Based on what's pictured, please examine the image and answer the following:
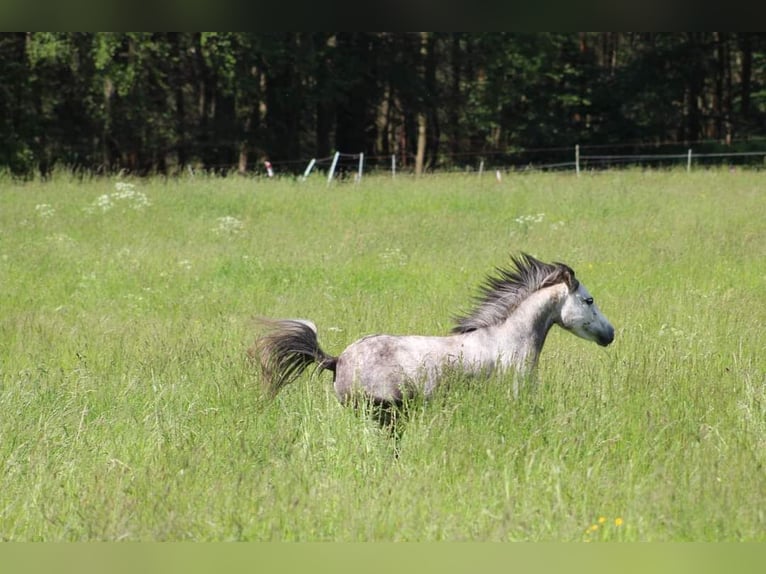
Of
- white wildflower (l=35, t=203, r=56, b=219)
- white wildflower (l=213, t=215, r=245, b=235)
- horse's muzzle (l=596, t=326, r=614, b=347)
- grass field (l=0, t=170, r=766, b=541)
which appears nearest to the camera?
grass field (l=0, t=170, r=766, b=541)

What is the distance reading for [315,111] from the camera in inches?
1870

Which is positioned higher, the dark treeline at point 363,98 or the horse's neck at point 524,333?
Answer: the dark treeline at point 363,98

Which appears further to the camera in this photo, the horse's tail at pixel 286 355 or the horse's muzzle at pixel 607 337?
the horse's muzzle at pixel 607 337

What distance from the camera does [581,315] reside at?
6.93 meters

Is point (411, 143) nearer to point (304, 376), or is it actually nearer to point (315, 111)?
point (315, 111)

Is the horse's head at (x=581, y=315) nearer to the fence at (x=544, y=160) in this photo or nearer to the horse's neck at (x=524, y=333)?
the horse's neck at (x=524, y=333)

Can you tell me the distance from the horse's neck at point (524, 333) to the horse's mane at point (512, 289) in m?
0.05

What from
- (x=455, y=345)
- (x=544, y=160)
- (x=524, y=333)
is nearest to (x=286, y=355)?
(x=455, y=345)

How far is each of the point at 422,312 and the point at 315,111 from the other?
38.0 m

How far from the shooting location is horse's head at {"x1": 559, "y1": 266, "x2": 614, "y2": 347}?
6.87 metres

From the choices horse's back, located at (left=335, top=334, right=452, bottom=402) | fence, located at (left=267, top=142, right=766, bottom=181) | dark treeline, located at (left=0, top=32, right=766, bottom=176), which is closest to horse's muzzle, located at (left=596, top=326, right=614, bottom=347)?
horse's back, located at (left=335, top=334, right=452, bottom=402)

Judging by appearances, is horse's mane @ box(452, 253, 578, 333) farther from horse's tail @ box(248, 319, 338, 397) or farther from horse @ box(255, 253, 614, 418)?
horse's tail @ box(248, 319, 338, 397)

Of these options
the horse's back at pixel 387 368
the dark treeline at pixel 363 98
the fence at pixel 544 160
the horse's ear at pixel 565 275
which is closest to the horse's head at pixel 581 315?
the horse's ear at pixel 565 275

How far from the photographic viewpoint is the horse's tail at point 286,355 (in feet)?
21.3
